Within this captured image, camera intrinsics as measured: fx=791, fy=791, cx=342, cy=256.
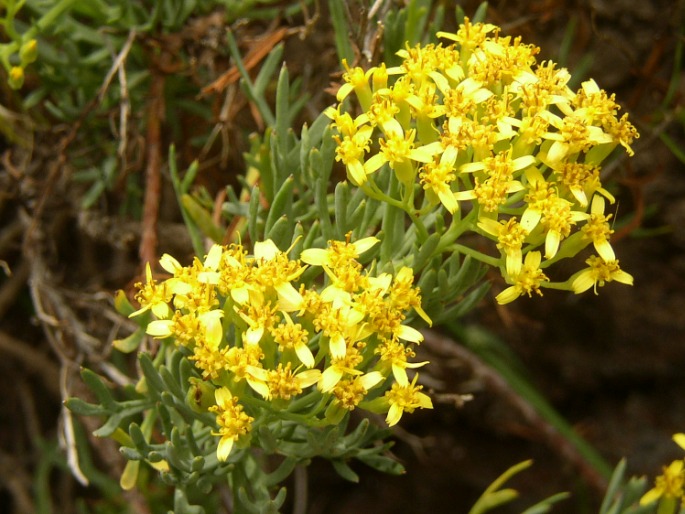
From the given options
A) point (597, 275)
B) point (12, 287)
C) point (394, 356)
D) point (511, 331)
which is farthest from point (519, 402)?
point (12, 287)

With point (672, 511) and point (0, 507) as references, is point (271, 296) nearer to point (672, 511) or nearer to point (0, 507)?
point (672, 511)

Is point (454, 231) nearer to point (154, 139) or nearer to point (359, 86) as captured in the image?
point (359, 86)

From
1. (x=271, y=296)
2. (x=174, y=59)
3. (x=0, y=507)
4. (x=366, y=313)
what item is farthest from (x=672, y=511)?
(x=0, y=507)

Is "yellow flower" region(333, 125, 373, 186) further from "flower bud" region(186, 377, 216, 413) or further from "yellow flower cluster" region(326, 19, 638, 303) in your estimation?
"flower bud" region(186, 377, 216, 413)

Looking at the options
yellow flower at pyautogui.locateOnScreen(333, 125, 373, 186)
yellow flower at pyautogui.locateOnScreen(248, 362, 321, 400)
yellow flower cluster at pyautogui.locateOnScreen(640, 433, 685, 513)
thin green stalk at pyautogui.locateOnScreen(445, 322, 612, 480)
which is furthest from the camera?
thin green stalk at pyautogui.locateOnScreen(445, 322, 612, 480)

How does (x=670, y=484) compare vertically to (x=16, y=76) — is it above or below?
below

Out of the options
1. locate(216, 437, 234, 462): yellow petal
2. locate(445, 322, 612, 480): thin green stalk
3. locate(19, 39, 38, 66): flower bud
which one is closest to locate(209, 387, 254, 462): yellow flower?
locate(216, 437, 234, 462): yellow petal

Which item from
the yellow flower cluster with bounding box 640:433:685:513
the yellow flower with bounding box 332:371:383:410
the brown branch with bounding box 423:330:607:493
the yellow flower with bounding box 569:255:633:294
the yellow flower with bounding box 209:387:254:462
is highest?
the yellow flower with bounding box 569:255:633:294
